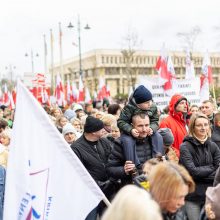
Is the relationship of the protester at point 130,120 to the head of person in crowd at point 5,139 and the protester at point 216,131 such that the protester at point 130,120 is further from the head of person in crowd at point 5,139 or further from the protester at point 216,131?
the head of person in crowd at point 5,139

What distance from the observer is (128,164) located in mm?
4547

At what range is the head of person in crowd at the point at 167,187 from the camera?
2.76m

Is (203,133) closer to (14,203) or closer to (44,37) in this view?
(14,203)

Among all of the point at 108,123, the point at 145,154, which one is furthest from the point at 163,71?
the point at 145,154

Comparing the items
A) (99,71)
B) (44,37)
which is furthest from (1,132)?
(99,71)

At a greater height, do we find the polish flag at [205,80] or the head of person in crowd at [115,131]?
the polish flag at [205,80]

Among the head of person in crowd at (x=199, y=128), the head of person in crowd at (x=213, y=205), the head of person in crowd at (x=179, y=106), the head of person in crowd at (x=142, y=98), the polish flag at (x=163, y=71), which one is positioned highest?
the polish flag at (x=163, y=71)

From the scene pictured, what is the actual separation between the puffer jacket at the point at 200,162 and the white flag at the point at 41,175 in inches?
64.2

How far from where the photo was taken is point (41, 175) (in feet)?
10.6

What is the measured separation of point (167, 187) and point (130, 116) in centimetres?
231

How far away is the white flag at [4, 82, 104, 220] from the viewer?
3205mm

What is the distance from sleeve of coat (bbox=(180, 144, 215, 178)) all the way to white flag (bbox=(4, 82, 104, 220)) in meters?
1.60

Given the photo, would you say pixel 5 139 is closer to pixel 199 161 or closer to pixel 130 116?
pixel 130 116

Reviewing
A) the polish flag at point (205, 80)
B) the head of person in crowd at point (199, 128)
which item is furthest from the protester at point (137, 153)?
the polish flag at point (205, 80)
